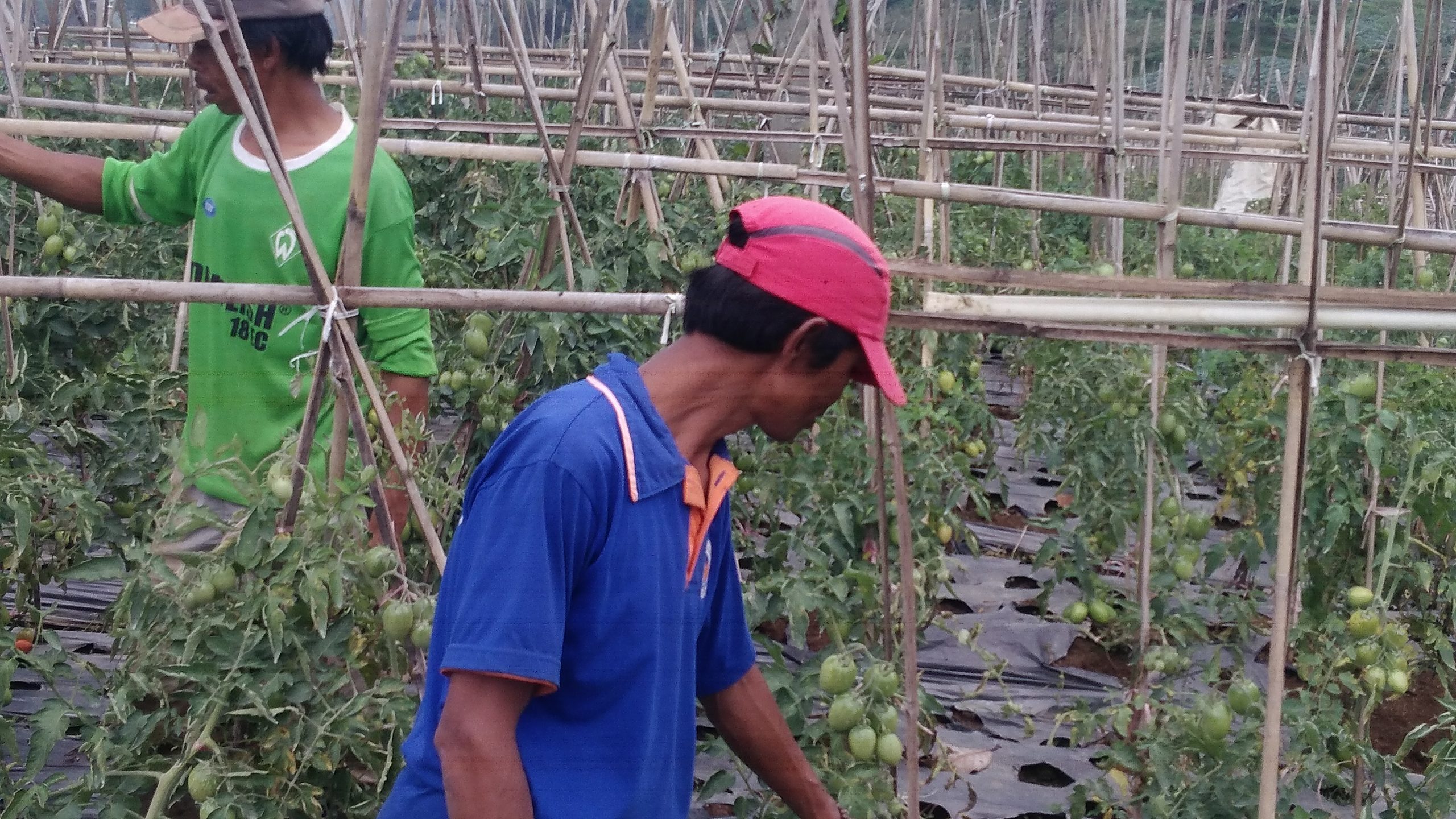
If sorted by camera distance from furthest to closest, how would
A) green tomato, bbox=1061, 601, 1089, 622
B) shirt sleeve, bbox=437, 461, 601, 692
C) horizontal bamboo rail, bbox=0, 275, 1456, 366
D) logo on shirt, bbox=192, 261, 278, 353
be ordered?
green tomato, bbox=1061, 601, 1089, 622 → logo on shirt, bbox=192, 261, 278, 353 → horizontal bamboo rail, bbox=0, 275, 1456, 366 → shirt sleeve, bbox=437, 461, 601, 692

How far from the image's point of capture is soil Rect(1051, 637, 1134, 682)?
282 centimetres

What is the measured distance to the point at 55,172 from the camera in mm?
1830

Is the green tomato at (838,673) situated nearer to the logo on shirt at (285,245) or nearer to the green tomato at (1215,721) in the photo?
the green tomato at (1215,721)

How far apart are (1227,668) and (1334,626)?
77 cm

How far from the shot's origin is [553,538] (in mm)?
917

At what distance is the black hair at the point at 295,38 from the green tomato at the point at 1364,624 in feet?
5.63

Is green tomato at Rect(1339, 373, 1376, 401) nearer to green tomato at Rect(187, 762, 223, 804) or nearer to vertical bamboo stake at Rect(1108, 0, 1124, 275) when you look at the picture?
vertical bamboo stake at Rect(1108, 0, 1124, 275)

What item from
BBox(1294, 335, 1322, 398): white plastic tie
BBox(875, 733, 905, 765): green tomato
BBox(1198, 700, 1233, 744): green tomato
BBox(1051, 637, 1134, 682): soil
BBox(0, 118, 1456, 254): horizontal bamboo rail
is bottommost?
BBox(1051, 637, 1134, 682): soil

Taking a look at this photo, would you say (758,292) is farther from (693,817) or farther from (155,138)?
(155,138)

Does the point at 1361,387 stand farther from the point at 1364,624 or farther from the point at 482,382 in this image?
the point at 482,382

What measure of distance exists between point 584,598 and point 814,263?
33 centimetres

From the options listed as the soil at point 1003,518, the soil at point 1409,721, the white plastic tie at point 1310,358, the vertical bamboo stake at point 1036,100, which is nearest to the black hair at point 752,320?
the white plastic tie at point 1310,358

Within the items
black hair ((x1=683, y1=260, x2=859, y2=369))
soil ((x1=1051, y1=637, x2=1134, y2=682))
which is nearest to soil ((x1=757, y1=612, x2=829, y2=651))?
soil ((x1=1051, y1=637, x2=1134, y2=682))

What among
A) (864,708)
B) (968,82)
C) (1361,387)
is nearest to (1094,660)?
(1361,387)
